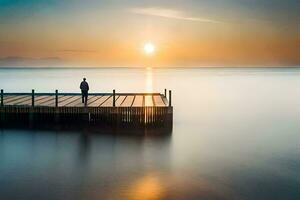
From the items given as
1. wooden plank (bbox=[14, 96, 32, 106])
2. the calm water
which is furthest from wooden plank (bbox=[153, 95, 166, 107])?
wooden plank (bbox=[14, 96, 32, 106])

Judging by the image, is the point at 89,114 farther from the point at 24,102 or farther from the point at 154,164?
the point at 154,164

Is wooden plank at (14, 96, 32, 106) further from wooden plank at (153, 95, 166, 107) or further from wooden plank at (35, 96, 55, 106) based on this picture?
wooden plank at (153, 95, 166, 107)

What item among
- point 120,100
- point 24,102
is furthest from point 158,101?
point 24,102

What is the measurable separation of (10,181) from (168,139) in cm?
1244

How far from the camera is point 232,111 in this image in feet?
158

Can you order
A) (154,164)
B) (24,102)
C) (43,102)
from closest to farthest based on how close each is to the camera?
(154,164) → (24,102) → (43,102)

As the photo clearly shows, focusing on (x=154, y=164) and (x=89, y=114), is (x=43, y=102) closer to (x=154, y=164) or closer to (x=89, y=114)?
(x=89, y=114)

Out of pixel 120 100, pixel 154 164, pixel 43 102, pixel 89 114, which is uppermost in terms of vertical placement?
pixel 120 100

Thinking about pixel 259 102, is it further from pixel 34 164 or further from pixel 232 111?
pixel 34 164

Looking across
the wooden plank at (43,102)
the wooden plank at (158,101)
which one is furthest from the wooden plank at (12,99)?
the wooden plank at (158,101)

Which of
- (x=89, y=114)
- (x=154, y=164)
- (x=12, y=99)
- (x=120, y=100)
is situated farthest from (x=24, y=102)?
(x=154, y=164)

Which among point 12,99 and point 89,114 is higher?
point 12,99

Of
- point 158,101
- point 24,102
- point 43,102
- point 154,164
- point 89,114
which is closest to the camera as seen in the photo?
point 154,164

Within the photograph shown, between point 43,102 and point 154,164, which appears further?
point 43,102
